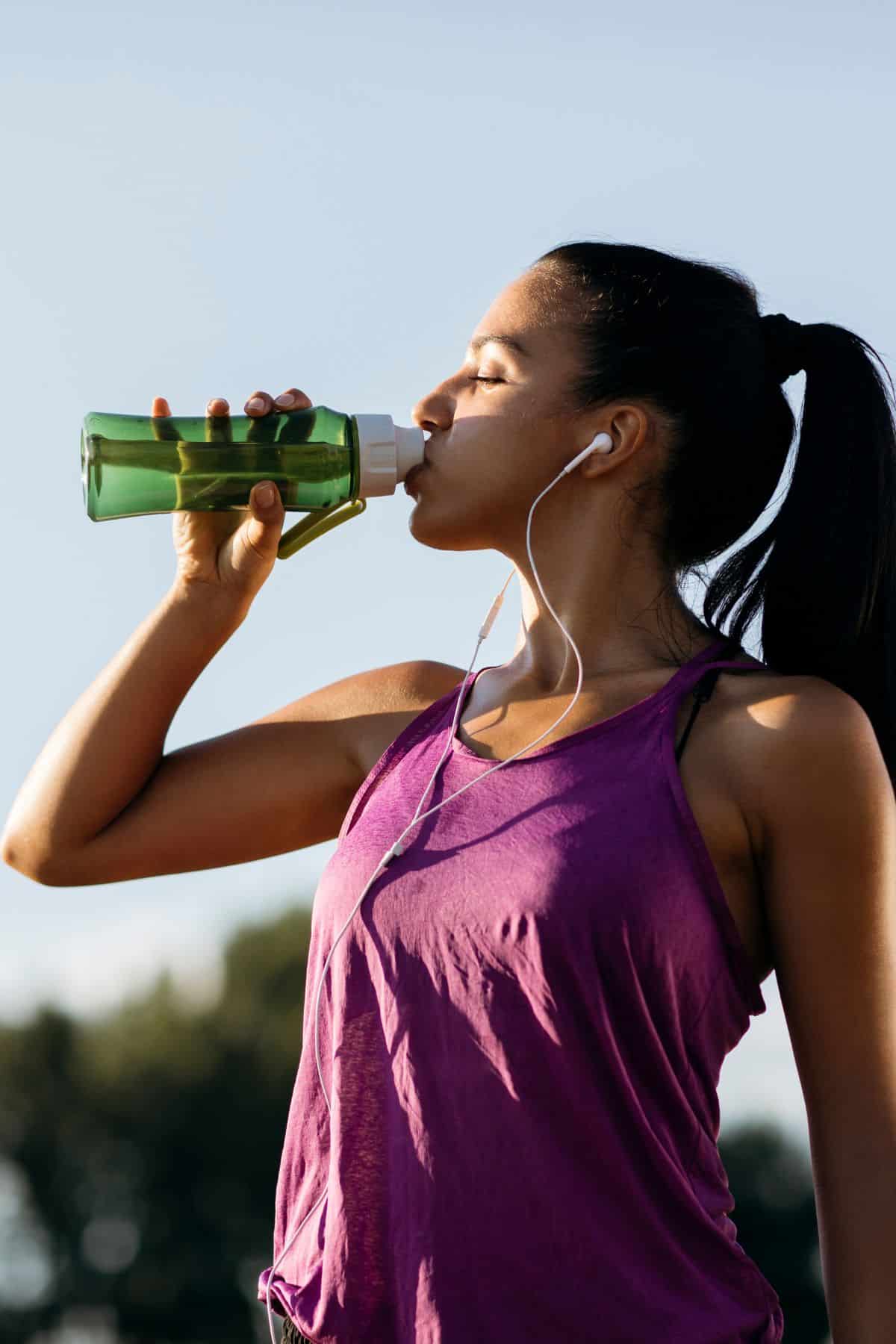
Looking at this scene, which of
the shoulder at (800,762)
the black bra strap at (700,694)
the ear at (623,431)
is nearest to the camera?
the shoulder at (800,762)

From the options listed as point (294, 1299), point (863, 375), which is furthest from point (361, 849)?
point (863, 375)

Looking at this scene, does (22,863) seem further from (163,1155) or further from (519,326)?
(163,1155)

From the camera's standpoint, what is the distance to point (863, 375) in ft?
11.3

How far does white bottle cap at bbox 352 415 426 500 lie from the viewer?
3326 mm

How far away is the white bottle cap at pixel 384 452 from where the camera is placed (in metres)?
3.33

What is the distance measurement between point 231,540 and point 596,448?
0.65 meters

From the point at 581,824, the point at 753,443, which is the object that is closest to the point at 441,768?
the point at 581,824

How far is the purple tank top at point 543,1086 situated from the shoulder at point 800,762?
4.0 inches

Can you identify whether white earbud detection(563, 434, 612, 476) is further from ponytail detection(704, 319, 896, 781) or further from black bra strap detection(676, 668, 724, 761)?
black bra strap detection(676, 668, 724, 761)

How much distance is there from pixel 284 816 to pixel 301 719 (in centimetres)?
18

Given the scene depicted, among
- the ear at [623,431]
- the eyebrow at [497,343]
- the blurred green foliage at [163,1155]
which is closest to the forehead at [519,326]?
the eyebrow at [497,343]

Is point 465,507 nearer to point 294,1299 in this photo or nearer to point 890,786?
point 890,786

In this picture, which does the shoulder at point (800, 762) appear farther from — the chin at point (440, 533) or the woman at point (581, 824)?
the chin at point (440, 533)

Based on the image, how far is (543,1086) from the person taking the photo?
2.82m
